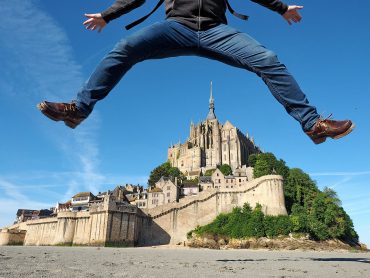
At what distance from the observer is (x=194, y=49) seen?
16.4 feet

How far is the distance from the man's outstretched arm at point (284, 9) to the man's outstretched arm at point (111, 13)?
1.88m

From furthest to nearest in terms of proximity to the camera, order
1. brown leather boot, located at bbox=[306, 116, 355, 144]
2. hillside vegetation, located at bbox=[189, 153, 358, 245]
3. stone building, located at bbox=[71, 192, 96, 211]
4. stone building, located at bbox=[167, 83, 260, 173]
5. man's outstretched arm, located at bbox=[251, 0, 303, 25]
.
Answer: stone building, located at bbox=[167, 83, 260, 173], stone building, located at bbox=[71, 192, 96, 211], hillside vegetation, located at bbox=[189, 153, 358, 245], man's outstretched arm, located at bbox=[251, 0, 303, 25], brown leather boot, located at bbox=[306, 116, 355, 144]

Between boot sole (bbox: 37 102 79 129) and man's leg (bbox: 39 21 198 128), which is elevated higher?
man's leg (bbox: 39 21 198 128)

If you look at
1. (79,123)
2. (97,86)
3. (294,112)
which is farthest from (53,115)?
(294,112)

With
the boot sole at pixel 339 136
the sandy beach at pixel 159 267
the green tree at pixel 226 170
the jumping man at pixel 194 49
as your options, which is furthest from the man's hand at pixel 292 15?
the green tree at pixel 226 170

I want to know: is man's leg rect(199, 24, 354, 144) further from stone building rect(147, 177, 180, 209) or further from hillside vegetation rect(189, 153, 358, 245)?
stone building rect(147, 177, 180, 209)

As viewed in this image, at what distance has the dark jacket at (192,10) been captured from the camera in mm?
4844

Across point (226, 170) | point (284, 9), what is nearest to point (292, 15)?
point (284, 9)

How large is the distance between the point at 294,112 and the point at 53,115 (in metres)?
3.57

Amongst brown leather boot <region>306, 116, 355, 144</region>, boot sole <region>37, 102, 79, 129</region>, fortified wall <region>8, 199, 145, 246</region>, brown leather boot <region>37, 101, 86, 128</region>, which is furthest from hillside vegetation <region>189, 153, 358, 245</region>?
brown leather boot <region>37, 101, 86, 128</region>

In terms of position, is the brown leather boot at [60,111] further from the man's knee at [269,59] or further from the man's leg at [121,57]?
the man's knee at [269,59]

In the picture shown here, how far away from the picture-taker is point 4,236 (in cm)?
6694

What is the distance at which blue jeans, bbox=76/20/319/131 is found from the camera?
4766 mm

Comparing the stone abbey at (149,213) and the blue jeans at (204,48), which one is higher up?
the stone abbey at (149,213)
